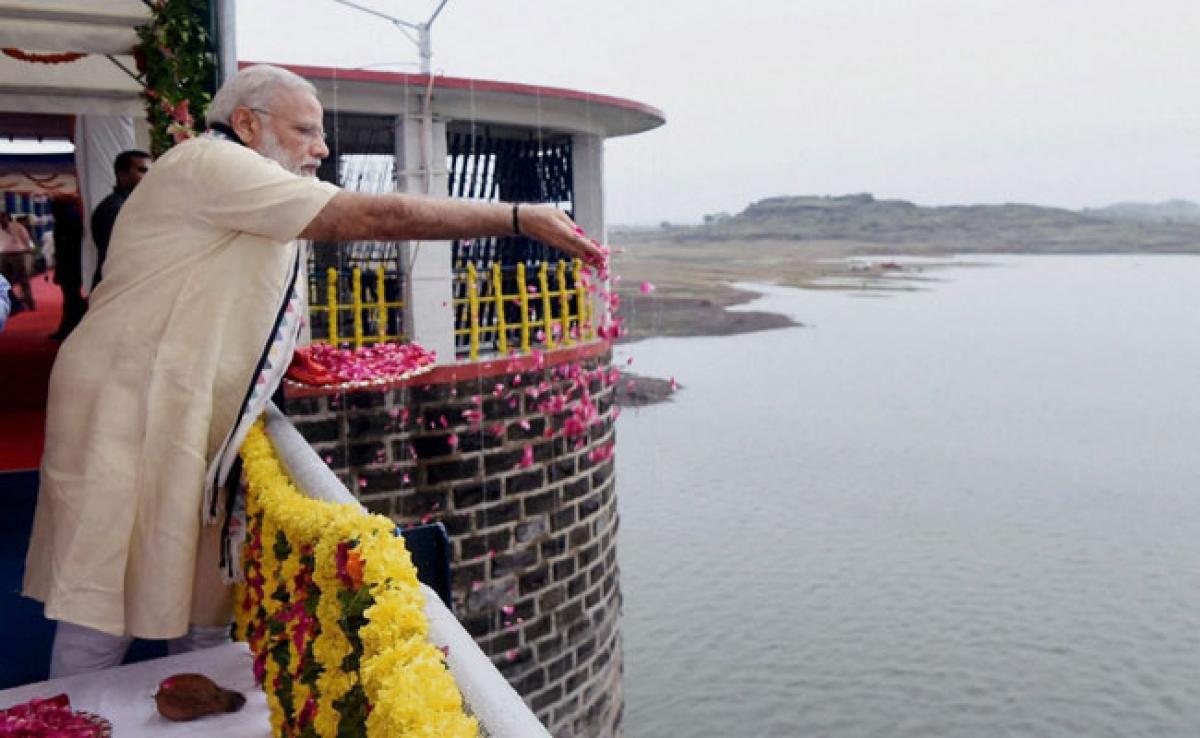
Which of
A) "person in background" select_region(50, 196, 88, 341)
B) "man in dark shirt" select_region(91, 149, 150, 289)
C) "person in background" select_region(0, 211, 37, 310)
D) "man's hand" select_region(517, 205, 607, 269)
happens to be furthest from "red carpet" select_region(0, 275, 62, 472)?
"man's hand" select_region(517, 205, 607, 269)

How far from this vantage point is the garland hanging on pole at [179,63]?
13.4ft

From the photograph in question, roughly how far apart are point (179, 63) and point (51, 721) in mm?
2731

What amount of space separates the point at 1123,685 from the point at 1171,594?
738cm

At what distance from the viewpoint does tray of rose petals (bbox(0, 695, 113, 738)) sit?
2.33 meters

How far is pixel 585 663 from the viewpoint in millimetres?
9594

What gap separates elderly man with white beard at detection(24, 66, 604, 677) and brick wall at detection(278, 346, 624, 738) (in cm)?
521

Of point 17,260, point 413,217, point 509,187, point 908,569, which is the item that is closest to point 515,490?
point 509,187

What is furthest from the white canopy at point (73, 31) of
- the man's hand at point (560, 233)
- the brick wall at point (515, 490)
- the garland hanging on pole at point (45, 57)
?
the man's hand at point (560, 233)

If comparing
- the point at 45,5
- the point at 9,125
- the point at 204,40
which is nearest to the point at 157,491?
the point at 204,40

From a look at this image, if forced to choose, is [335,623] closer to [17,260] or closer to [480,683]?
[480,683]

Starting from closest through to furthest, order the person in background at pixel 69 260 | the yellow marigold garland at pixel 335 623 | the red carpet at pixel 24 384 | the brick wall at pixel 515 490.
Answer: the yellow marigold garland at pixel 335 623 < the red carpet at pixel 24 384 < the brick wall at pixel 515 490 < the person in background at pixel 69 260

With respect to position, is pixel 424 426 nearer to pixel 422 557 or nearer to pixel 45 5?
pixel 45 5

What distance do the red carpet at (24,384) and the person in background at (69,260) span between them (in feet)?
0.90

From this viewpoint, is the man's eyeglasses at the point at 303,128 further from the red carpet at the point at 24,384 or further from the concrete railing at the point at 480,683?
the red carpet at the point at 24,384
